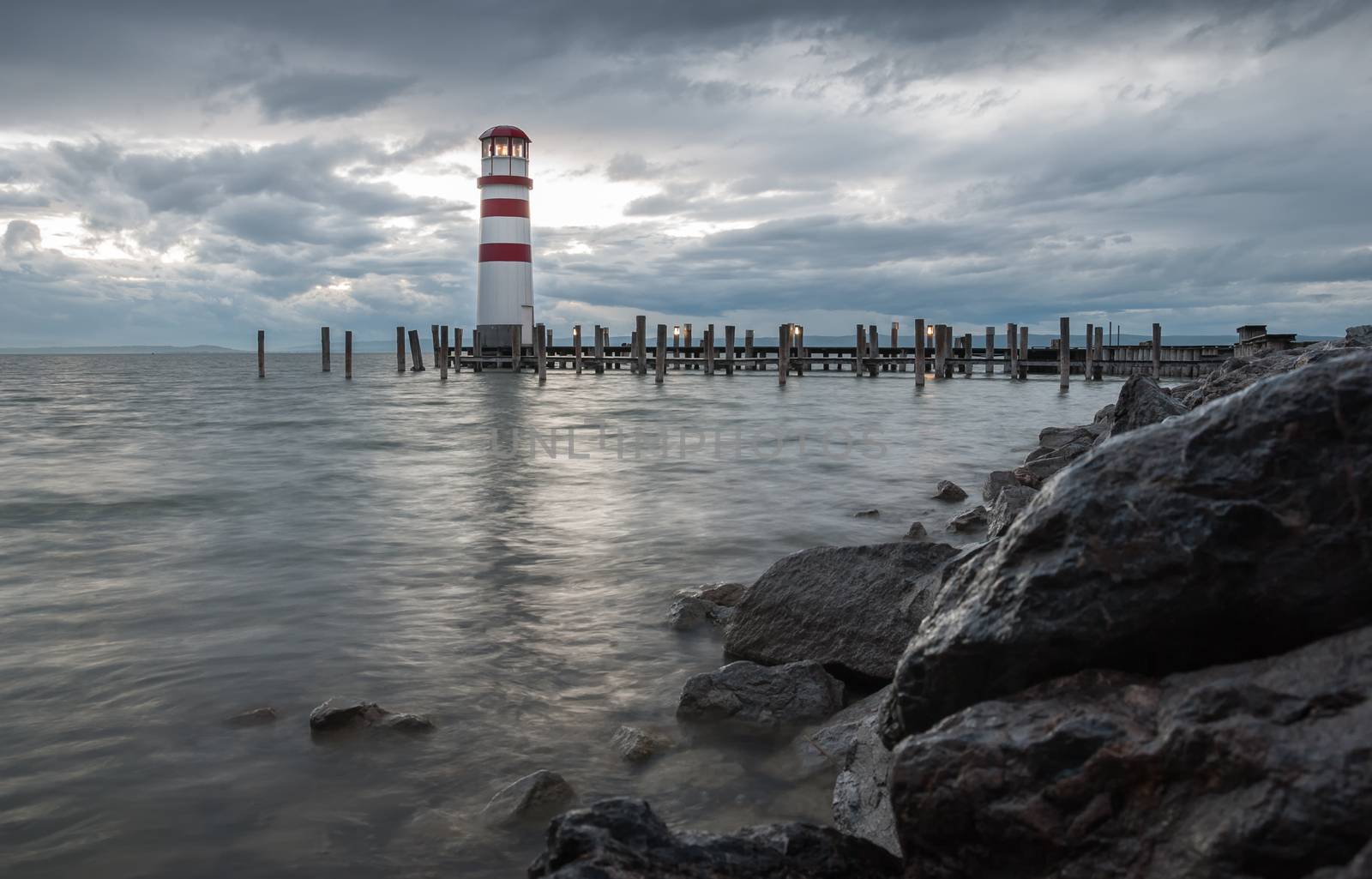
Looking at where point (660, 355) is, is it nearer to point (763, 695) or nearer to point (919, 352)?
point (919, 352)

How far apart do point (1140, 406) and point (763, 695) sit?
203 cm

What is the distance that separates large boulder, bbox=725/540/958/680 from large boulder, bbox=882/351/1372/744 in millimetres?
1742

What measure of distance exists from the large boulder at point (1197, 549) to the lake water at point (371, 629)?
4.33 ft

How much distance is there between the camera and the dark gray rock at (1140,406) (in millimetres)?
4047

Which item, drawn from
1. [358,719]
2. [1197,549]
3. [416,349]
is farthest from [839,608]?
[416,349]

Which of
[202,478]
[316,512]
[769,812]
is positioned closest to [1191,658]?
Result: [769,812]

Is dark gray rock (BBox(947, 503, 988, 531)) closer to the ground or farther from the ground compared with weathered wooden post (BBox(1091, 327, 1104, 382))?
closer to the ground

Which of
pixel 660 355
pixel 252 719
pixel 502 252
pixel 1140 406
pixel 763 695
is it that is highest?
pixel 502 252

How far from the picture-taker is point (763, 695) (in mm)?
3672

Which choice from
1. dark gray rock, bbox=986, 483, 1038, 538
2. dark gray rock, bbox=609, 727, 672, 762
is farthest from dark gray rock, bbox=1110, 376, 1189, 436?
dark gray rock, bbox=609, 727, 672, 762

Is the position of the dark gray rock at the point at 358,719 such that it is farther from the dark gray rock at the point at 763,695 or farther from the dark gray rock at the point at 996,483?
the dark gray rock at the point at 996,483

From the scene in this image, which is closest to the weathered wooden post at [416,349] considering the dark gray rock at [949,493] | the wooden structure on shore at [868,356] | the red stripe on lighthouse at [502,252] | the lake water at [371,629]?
the wooden structure on shore at [868,356]

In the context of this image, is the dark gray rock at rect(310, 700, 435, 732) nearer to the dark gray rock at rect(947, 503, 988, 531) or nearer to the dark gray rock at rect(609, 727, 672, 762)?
the dark gray rock at rect(609, 727, 672, 762)

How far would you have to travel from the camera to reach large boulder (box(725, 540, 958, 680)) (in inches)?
151
